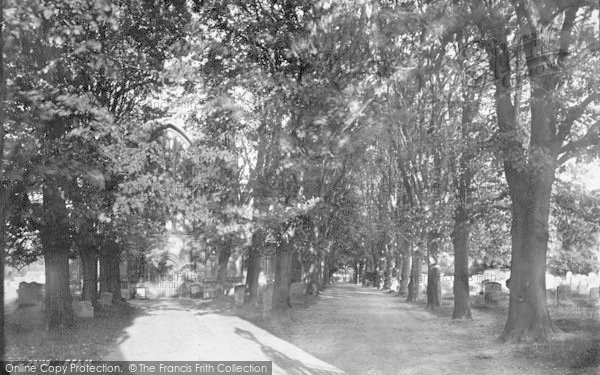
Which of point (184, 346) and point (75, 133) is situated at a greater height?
point (75, 133)

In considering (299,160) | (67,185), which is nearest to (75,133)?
(67,185)

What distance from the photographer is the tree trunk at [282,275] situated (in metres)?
20.0

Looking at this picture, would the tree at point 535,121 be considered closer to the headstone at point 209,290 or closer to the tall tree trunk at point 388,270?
the headstone at point 209,290

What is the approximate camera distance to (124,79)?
1545cm

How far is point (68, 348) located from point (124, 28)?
687cm

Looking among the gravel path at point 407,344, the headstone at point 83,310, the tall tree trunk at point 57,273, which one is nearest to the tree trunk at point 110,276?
the headstone at point 83,310

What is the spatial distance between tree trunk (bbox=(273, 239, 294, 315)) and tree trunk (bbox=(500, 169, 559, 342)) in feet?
25.4

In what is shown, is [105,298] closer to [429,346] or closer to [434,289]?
[434,289]

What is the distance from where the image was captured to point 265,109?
15039 millimetres

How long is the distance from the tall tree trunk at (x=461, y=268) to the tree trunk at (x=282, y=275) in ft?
18.1

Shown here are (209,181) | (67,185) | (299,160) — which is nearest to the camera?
(67,185)

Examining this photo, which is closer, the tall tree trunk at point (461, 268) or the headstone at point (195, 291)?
the tall tree trunk at point (461, 268)

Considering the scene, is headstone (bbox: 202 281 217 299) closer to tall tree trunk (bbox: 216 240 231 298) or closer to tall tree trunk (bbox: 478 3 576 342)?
tall tree trunk (bbox: 216 240 231 298)

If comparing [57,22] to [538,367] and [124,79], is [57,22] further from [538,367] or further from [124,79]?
[538,367]
